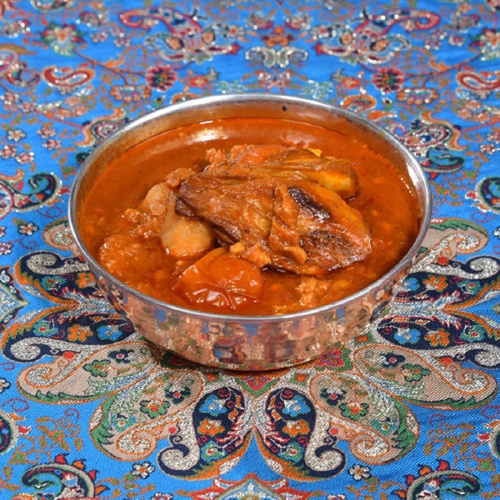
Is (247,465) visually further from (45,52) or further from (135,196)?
(45,52)

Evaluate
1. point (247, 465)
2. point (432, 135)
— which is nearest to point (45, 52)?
point (432, 135)

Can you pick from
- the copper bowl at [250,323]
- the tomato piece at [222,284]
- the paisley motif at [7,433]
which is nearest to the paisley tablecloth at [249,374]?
the paisley motif at [7,433]

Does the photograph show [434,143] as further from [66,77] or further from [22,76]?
[22,76]

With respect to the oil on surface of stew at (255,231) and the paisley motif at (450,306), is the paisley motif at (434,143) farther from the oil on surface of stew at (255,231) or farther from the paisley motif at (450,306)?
the oil on surface of stew at (255,231)

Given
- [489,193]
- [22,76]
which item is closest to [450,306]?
[489,193]

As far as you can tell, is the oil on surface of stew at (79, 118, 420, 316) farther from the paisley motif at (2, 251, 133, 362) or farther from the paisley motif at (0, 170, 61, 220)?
the paisley motif at (0, 170, 61, 220)

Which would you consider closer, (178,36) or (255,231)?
(255,231)
